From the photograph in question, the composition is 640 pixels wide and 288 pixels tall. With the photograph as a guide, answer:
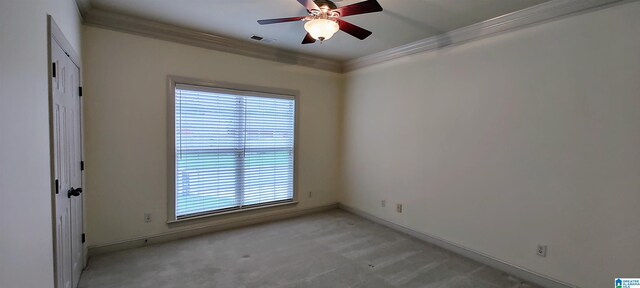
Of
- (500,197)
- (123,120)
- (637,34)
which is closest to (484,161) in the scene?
(500,197)

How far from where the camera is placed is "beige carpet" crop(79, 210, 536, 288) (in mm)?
2723

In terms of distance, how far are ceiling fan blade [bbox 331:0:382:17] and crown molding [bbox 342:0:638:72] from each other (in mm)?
1684

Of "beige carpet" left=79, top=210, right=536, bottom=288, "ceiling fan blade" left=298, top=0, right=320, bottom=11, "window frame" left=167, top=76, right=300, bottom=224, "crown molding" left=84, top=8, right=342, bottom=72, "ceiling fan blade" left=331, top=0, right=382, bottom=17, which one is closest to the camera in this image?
"ceiling fan blade" left=331, top=0, right=382, bottom=17

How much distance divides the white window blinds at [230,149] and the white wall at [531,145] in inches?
68.4

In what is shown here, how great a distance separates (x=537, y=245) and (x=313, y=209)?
10.2 ft

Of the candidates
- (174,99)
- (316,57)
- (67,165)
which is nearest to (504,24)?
(316,57)

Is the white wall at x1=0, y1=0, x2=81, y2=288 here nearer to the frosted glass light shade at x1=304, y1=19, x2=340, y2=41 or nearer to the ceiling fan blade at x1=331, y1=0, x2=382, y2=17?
the frosted glass light shade at x1=304, y1=19, x2=340, y2=41

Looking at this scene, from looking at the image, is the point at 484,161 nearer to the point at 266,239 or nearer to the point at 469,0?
the point at 469,0

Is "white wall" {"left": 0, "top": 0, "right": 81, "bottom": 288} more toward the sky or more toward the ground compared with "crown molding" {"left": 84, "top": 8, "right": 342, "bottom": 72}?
more toward the ground

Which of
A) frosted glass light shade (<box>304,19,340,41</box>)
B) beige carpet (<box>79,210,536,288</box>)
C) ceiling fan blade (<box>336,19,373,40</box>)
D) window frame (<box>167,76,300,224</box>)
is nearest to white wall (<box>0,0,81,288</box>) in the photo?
beige carpet (<box>79,210,536,288</box>)

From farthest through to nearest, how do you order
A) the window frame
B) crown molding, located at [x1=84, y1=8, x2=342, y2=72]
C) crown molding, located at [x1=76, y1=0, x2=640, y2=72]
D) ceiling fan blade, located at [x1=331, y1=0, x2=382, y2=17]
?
the window frame
crown molding, located at [x1=84, y1=8, x2=342, y2=72]
crown molding, located at [x1=76, y1=0, x2=640, y2=72]
ceiling fan blade, located at [x1=331, y1=0, x2=382, y2=17]

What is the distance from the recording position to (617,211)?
2346mm

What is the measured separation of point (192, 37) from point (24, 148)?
2656 mm

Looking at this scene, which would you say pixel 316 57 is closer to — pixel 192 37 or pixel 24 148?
pixel 192 37
